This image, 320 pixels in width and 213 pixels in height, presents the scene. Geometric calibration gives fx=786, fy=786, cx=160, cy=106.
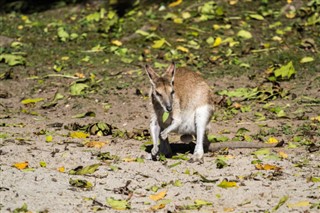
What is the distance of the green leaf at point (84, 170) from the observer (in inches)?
284

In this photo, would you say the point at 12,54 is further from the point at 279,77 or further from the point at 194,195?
the point at 194,195

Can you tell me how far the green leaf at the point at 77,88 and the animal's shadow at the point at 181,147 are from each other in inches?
110

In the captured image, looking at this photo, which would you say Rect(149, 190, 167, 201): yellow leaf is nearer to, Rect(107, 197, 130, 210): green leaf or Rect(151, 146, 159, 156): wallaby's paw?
Rect(107, 197, 130, 210): green leaf

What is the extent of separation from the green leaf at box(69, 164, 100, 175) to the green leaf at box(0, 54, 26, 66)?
5.76 metres

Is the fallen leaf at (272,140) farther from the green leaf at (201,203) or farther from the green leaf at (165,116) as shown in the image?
the green leaf at (201,203)

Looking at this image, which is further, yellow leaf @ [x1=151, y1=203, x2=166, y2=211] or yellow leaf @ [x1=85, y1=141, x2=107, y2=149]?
yellow leaf @ [x1=85, y1=141, x2=107, y2=149]

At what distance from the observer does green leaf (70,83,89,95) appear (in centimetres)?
1138

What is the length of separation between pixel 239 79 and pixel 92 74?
2.29 meters

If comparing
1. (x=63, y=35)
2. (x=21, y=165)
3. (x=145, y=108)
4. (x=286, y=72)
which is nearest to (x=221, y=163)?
(x=21, y=165)

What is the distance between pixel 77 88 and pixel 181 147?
3057 mm

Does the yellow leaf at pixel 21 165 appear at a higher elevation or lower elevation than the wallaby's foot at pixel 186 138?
higher

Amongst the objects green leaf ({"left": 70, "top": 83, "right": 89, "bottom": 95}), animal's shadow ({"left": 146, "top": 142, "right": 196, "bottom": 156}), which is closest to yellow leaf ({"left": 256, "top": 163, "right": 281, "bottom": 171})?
animal's shadow ({"left": 146, "top": 142, "right": 196, "bottom": 156})

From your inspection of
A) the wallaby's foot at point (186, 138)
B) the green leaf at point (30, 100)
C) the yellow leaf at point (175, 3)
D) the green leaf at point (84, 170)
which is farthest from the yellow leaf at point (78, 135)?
the yellow leaf at point (175, 3)

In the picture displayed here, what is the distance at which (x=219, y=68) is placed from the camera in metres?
12.1
